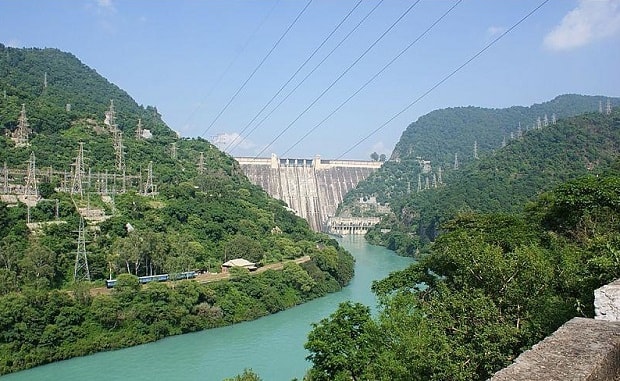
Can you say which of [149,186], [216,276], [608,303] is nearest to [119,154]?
[149,186]

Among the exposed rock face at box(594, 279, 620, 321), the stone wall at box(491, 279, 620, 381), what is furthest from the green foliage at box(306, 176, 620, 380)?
the stone wall at box(491, 279, 620, 381)

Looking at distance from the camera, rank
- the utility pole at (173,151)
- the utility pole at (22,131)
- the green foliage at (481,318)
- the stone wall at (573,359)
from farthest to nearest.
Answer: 1. the utility pole at (173,151)
2. the utility pole at (22,131)
3. the green foliage at (481,318)
4. the stone wall at (573,359)

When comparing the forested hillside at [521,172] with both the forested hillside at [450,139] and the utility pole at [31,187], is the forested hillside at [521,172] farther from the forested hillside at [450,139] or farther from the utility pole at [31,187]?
the utility pole at [31,187]

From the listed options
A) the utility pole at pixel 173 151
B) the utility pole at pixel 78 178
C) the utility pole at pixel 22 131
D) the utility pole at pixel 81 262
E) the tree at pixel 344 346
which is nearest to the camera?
the tree at pixel 344 346

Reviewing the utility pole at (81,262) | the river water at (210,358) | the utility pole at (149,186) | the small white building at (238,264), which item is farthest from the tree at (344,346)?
the utility pole at (149,186)

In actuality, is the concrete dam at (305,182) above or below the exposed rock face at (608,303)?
above

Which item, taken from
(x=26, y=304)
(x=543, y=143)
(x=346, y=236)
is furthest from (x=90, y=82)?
(x=26, y=304)

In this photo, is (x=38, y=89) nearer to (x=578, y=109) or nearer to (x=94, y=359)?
(x=94, y=359)
